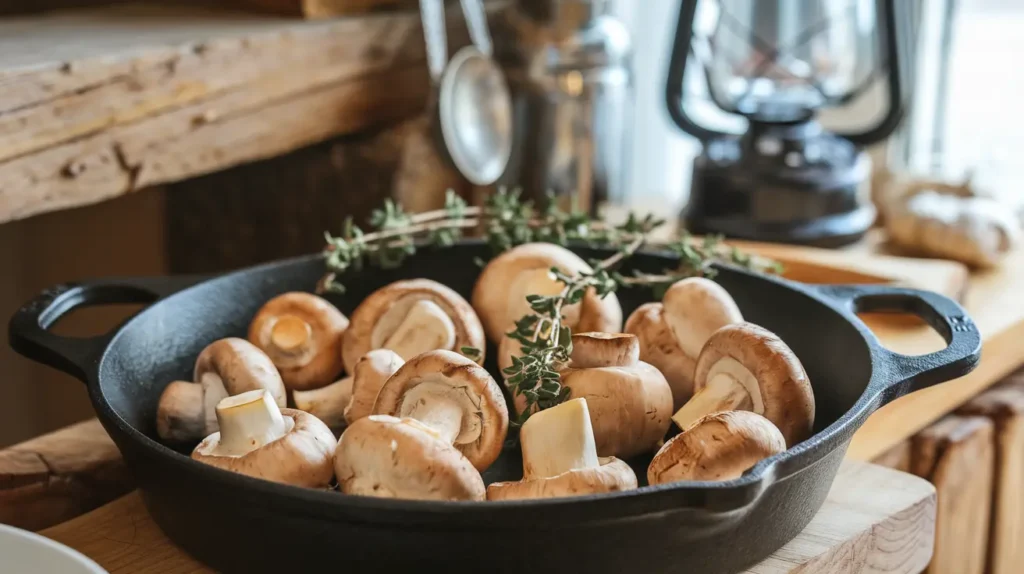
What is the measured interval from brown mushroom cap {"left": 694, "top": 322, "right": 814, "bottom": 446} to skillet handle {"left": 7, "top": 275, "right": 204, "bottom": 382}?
1.59 ft

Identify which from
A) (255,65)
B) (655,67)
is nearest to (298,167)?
(255,65)

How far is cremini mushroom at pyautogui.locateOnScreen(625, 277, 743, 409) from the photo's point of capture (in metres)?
0.91

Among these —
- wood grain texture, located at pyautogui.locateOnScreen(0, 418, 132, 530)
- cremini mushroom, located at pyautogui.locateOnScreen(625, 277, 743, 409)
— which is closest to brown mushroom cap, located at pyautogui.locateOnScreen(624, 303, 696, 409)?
cremini mushroom, located at pyautogui.locateOnScreen(625, 277, 743, 409)

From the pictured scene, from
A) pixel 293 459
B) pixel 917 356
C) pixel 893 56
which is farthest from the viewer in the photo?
pixel 893 56

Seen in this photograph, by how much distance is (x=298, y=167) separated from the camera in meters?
1.68

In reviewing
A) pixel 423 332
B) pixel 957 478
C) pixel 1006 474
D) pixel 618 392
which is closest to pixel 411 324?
pixel 423 332

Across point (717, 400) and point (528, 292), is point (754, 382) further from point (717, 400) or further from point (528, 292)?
point (528, 292)

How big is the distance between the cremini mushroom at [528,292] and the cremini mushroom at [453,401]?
0.73 feet

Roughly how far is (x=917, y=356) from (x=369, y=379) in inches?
16.1

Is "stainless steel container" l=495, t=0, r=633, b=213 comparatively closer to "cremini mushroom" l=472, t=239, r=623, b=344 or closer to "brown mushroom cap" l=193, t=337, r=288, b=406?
"cremini mushroom" l=472, t=239, r=623, b=344

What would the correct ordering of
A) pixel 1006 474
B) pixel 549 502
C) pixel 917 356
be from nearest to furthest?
pixel 549 502
pixel 917 356
pixel 1006 474

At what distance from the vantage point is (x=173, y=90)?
49.4 inches

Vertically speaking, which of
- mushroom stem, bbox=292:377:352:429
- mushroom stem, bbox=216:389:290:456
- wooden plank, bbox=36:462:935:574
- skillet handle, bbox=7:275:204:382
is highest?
skillet handle, bbox=7:275:204:382

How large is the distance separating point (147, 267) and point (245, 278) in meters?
0.94
